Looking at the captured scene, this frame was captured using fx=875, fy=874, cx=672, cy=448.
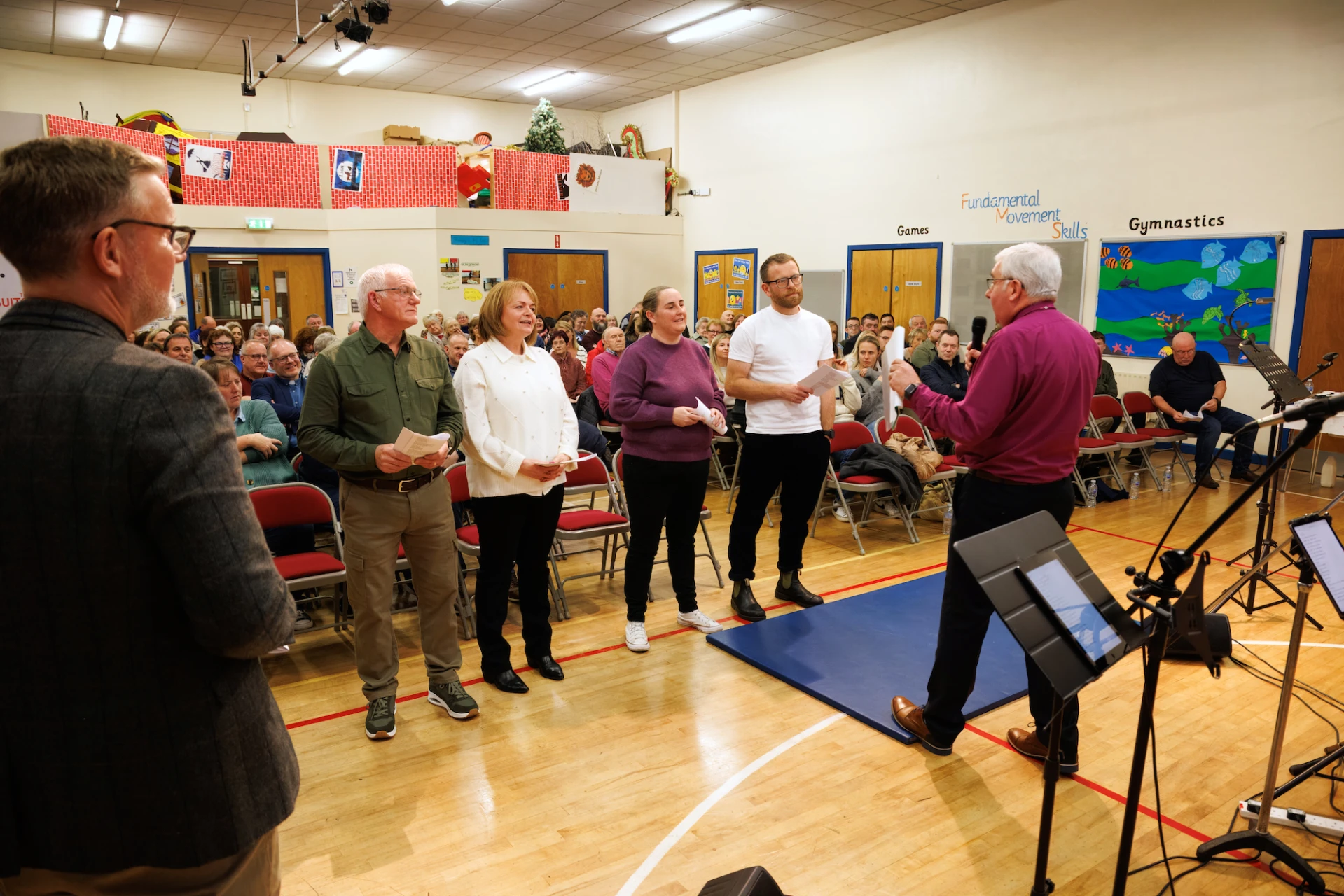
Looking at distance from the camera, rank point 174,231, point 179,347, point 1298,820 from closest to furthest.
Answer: point 174,231 → point 1298,820 → point 179,347

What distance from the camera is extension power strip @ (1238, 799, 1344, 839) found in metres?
2.75

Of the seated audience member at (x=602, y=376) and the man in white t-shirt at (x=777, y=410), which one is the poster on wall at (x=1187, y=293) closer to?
the seated audience member at (x=602, y=376)

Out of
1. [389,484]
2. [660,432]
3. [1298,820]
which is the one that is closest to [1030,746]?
[1298,820]

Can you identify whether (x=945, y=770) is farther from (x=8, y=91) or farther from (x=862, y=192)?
(x=8, y=91)

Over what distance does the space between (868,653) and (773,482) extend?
0.97 m

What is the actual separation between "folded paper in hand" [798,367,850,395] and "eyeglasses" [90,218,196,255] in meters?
3.02

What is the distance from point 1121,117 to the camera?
9227mm

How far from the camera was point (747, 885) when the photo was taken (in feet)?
5.00

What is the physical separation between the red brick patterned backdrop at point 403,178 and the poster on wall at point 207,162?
140 centimetres

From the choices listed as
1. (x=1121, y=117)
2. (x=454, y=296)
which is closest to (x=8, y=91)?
(x=454, y=296)

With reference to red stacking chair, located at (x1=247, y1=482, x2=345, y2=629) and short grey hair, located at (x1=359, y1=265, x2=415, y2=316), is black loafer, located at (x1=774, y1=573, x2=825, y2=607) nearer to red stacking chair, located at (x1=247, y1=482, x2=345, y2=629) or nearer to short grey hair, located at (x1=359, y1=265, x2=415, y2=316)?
red stacking chair, located at (x1=247, y1=482, x2=345, y2=629)

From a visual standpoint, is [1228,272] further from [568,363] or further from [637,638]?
[637,638]

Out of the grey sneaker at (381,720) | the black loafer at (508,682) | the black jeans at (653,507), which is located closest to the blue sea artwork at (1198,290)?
the black jeans at (653,507)

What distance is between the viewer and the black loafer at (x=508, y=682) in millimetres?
3750
